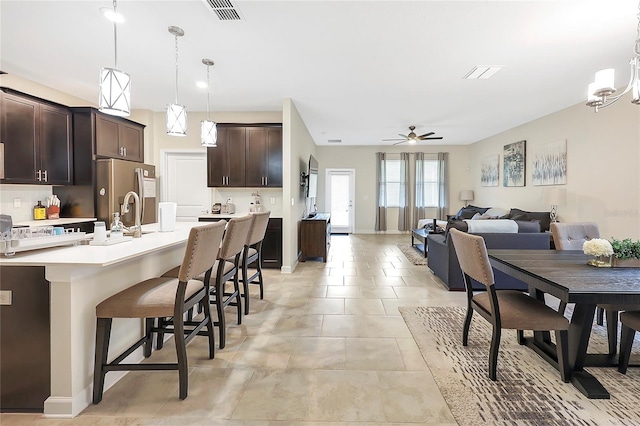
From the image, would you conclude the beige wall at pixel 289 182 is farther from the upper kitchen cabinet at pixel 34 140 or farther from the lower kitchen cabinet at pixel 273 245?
the upper kitchen cabinet at pixel 34 140

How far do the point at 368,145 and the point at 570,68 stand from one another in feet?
19.8

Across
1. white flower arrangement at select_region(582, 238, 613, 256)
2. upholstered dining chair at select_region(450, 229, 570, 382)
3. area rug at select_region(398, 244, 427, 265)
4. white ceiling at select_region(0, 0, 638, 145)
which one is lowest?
area rug at select_region(398, 244, 427, 265)

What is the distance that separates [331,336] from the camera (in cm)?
278

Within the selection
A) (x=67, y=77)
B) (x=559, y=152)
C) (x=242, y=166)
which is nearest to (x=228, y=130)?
(x=242, y=166)

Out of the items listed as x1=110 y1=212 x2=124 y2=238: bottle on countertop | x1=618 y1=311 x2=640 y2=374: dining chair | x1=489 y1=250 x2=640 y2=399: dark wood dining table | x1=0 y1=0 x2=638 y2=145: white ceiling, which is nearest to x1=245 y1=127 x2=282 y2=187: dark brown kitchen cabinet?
x1=0 y1=0 x2=638 y2=145: white ceiling

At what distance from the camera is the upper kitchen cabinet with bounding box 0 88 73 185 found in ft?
11.9

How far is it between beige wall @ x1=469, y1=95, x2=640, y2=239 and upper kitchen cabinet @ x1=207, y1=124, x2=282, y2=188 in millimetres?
4873

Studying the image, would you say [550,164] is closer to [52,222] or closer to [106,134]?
[106,134]

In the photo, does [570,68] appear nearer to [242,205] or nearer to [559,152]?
[559,152]

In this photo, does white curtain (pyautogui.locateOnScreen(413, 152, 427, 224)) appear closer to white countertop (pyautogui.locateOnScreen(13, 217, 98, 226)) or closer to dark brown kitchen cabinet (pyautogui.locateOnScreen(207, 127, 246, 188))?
dark brown kitchen cabinet (pyautogui.locateOnScreen(207, 127, 246, 188))

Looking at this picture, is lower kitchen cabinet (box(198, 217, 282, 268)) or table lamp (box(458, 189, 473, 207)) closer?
lower kitchen cabinet (box(198, 217, 282, 268))

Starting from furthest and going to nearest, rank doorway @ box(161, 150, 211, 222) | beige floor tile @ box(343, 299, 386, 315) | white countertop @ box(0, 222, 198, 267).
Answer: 1. doorway @ box(161, 150, 211, 222)
2. beige floor tile @ box(343, 299, 386, 315)
3. white countertop @ box(0, 222, 198, 267)

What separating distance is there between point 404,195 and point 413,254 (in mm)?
3482

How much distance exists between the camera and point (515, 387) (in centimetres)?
203
